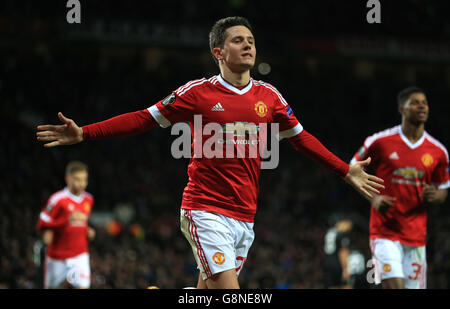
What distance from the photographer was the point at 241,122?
410 centimetres

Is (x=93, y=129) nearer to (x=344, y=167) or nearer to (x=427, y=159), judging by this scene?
(x=344, y=167)

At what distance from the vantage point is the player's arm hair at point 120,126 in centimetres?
389

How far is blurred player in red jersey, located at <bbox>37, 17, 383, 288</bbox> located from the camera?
3.90 meters

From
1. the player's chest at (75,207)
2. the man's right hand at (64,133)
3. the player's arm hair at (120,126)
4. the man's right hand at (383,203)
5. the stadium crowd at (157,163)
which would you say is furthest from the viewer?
the stadium crowd at (157,163)

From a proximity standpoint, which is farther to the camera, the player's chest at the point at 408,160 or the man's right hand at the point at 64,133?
the player's chest at the point at 408,160

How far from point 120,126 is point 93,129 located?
0.62 feet

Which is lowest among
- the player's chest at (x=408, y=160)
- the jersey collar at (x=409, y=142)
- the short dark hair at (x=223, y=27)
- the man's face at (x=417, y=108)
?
the player's chest at (x=408, y=160)

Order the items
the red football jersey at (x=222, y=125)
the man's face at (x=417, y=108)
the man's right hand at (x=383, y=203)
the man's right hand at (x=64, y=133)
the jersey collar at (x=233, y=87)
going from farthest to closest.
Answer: the man's face at (x=417, y=108), the man's right hand at (x=383, y=203), the jersey collar at (x=233, y=87), the red football jersey at (x=222, y=125), the man's right hand at (x=64, y=133)

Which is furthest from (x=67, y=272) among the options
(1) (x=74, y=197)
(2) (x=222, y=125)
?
(2) (x=222, y=125)

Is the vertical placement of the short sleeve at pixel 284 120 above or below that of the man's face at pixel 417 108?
below

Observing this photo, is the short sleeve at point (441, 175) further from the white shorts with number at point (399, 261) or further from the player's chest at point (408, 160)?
the white shorts with number at point (399, 261)

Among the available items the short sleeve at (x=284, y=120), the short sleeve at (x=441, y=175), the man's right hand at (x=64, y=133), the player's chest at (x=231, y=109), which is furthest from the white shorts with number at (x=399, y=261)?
the man's right hand at (x=64, y=133)

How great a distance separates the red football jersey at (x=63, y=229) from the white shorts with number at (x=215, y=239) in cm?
426

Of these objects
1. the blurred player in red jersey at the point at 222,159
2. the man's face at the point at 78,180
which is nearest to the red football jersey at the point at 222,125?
the blurred player in red jersey at the point at 222,159
